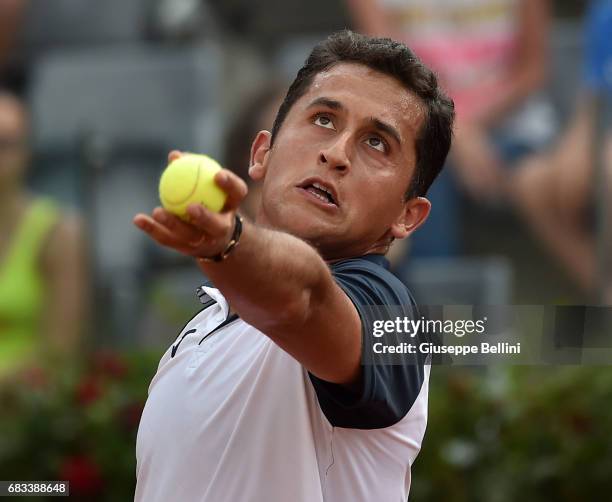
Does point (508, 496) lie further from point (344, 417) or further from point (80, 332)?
point (344, 417)

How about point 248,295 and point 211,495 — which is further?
point 211,495

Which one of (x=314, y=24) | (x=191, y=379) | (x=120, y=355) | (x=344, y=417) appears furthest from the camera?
(x=314, y=24)

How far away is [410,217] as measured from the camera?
9.27 ft

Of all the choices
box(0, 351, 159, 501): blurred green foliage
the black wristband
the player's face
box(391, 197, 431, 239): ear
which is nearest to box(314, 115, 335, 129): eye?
the player's face

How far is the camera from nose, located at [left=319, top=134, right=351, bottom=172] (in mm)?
2584

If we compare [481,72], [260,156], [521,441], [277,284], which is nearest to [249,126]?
[481,72]

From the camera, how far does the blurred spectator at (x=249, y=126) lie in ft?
17.6

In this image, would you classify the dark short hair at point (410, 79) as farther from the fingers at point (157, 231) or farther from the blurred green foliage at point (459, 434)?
the blurred green foliage at point (459, 434)

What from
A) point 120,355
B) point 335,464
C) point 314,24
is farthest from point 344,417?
point 314,24

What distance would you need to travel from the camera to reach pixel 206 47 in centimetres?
602

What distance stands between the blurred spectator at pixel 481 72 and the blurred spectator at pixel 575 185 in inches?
4.1

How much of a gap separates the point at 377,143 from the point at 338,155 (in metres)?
0.12

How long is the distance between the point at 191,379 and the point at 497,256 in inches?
130

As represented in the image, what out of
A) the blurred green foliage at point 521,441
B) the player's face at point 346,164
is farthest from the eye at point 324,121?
the blurred green foliage at point 521,441
